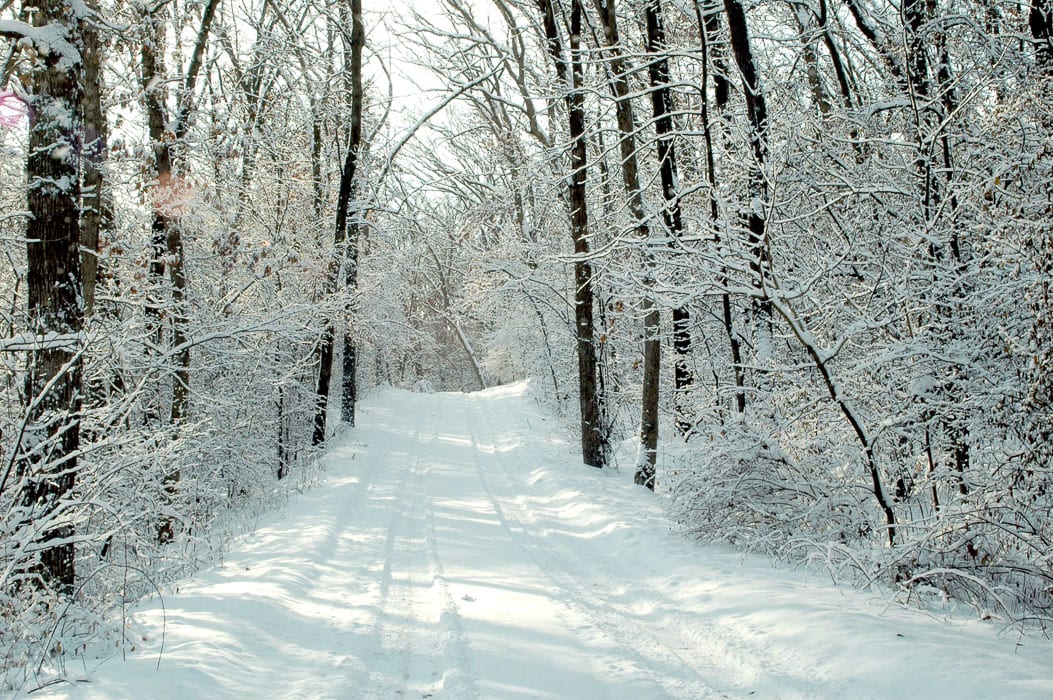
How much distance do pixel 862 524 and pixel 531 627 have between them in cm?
403

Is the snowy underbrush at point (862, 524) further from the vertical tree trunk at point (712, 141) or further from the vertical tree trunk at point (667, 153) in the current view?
the vertical tree trunk at point (667, 153)

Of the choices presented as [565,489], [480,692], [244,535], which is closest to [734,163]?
[480,692]

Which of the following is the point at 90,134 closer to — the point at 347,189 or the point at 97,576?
the point at 97,576

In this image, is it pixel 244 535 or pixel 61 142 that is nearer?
pixel 61 142

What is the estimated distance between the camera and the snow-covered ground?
14.9 ft

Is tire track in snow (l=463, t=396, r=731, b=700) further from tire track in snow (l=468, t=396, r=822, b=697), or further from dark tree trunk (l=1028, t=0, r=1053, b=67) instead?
dark tree trunk (l=1028, t=0, r=1053, b=67)

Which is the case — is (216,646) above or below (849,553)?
below

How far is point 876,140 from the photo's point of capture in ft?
23.4

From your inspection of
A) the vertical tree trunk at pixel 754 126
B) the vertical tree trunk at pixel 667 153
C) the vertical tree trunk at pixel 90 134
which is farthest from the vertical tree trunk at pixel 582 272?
the vertical tree trunk at pixel 90 134

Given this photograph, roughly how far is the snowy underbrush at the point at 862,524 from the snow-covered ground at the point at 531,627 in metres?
0.34

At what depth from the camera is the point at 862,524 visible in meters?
7.43

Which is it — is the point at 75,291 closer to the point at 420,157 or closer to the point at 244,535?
the point at 244,535

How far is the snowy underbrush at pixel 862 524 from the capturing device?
5.45 metres

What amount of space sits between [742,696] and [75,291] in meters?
6.89
